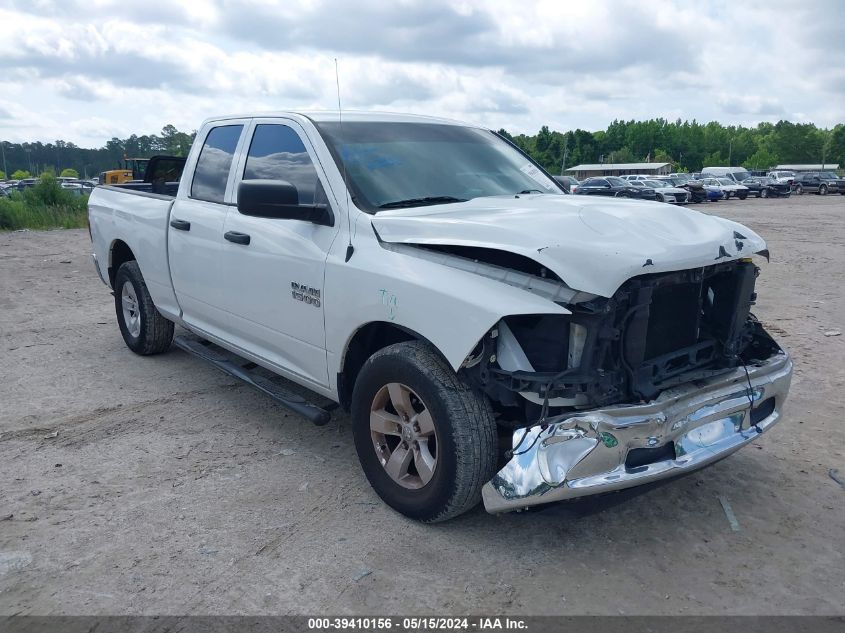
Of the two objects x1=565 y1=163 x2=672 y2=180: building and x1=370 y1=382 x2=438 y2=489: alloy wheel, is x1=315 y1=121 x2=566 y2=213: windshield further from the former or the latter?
x1=565 y1=163 x2=672 y2=180: building

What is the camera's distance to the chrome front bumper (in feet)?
9.28

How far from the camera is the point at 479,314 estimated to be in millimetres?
2928

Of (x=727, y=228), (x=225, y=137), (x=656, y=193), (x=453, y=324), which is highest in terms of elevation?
(x=225, y=137)

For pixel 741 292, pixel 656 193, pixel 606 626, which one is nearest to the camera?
pixel 606 626

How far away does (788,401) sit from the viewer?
504cm

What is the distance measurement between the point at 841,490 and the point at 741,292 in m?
1.28

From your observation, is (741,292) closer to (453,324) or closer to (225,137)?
(453,324)

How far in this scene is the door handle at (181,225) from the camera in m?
4.95

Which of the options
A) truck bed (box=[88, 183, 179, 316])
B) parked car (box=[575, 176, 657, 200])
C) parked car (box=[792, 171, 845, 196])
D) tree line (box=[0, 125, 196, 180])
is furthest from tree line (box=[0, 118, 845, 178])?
truck bed (box=[88, 183, 179, 316])

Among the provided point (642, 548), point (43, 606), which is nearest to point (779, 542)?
point (642, 548)

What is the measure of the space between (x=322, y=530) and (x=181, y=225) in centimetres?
257

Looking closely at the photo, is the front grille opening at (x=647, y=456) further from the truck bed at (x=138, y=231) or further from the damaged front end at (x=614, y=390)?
the truck bed at (x=138, y=231)

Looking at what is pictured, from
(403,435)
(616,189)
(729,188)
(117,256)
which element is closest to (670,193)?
(616,189)

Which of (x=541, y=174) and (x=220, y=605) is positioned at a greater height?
(x=541, y=174)
